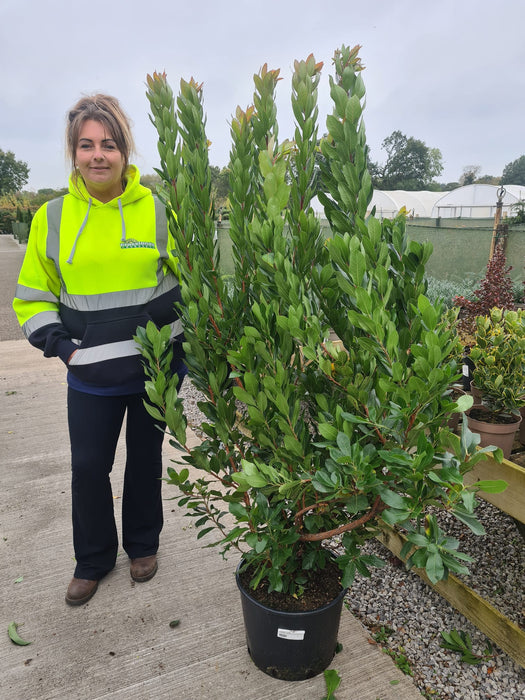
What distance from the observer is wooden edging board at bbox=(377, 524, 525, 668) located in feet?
6.75

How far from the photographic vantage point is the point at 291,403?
1.68 m

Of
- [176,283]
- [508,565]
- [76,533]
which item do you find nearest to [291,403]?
[176,283]

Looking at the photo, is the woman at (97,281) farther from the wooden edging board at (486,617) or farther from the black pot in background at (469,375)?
the black pot in background at (469,375)

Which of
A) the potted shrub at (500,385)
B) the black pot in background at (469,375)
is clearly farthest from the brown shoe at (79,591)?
the black pot in background at (469,375)

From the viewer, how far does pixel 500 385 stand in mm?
2354

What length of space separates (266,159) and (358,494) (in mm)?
1050

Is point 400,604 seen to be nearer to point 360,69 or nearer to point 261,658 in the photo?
point 261,658

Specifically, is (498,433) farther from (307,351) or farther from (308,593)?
(307,351)

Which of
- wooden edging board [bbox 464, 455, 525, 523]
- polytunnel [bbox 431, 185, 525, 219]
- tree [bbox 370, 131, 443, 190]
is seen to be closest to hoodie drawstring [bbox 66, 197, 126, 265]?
wooden edging board [bbox 464, 455, 525, 523]

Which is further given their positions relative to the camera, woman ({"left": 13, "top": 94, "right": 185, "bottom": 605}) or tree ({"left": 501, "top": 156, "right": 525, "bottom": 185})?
tree ({"left": 501, "top": 156, "right": 525, "bottom": 185})

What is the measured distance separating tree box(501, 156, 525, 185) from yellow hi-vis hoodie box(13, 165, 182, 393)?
94451 millimetres

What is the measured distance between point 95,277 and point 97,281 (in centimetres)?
2

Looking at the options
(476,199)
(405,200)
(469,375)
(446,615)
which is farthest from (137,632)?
(405,200)

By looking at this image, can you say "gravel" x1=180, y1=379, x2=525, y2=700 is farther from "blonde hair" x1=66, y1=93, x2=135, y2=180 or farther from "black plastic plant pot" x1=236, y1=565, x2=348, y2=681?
"blonde hair" x1=66, y1=93, x2=135, y2=180
